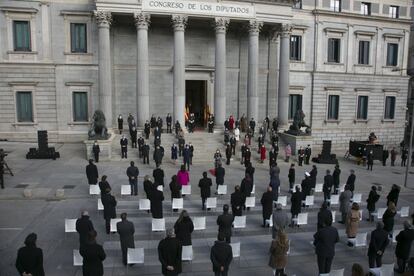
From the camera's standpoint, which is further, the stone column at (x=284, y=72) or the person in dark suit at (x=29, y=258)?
the stone column at (x=284, y=72)

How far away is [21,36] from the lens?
31328mm

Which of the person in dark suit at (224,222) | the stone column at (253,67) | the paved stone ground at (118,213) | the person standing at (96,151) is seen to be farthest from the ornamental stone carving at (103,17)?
the person in dark suit at (224,222)

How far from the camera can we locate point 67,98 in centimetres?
3272

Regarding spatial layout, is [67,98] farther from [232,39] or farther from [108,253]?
[108,253]

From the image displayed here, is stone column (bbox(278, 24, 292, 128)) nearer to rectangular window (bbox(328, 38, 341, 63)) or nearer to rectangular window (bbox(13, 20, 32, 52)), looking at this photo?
rectangular window (bbox(328, 38, 341, 63))

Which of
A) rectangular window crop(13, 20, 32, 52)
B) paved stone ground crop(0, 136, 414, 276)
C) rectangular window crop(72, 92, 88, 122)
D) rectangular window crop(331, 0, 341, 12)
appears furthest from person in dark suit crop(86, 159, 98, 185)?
rectangular window crop(331, 0, 341, 12)

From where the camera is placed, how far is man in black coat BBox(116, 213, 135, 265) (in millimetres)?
10102

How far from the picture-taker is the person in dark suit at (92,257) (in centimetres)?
838

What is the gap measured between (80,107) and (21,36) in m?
7.68

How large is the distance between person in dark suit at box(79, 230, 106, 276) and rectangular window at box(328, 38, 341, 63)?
122 ft

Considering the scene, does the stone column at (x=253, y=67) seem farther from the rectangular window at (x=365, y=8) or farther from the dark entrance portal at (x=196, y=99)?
the rectangular window at (x=365, y=8)

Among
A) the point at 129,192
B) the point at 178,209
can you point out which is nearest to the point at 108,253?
the point at 178,209

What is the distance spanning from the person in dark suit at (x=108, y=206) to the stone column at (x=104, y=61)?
18283mm

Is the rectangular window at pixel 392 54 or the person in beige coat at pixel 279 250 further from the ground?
the rectangular window at pixel 392 54
